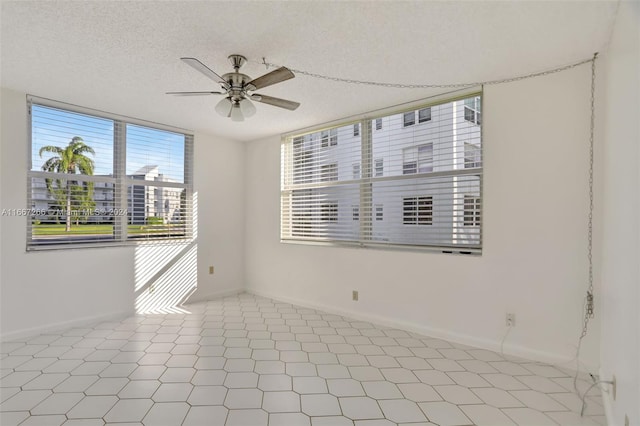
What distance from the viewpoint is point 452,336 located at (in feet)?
10.3

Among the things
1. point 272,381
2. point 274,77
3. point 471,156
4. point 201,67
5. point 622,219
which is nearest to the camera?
point 622,219

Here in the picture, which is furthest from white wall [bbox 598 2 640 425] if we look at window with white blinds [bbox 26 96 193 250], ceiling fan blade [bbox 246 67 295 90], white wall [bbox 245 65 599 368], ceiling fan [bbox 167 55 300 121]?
window with white blinds [bbox 26 96 193 250]

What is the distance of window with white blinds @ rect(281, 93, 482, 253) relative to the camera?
3166 millimetres

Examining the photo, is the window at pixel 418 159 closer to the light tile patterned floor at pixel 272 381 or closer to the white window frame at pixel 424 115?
the white window frame at pixel 424 115

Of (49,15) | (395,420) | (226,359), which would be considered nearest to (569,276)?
(395,420)

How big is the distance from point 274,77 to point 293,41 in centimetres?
30

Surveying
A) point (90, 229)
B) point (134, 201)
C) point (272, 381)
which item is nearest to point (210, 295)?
point (134, 201)

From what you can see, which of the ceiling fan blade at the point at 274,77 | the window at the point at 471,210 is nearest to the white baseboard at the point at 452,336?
the window at the point at 471,210

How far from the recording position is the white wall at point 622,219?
4.67 ft

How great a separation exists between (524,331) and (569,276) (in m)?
0.59

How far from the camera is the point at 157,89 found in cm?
308

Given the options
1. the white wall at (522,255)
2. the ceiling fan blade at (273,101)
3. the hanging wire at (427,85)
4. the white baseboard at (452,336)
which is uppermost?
the hanging wire at (427,85)

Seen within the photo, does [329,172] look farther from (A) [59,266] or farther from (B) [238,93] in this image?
(A) [59,266]

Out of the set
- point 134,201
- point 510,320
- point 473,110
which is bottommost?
point 510,320
